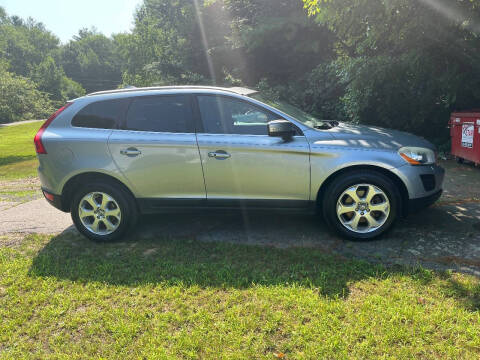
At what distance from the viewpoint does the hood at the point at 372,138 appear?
4.04 m

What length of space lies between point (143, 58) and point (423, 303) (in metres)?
45.1

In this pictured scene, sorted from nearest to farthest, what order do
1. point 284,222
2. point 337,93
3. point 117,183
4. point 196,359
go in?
point 196,359 → point 117,183 → point 284,222 → point 337,93

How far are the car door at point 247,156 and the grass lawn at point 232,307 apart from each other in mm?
630

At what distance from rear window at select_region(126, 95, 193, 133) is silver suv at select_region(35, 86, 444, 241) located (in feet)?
0.04

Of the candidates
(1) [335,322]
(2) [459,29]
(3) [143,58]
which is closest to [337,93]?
(2) [459,29]

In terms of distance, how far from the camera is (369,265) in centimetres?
351

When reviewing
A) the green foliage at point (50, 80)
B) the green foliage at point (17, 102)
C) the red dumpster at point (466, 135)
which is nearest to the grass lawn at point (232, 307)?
the red dumpster at point (466, 135)

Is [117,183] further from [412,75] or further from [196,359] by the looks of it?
[412,75]

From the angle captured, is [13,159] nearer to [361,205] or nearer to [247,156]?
[247,156]

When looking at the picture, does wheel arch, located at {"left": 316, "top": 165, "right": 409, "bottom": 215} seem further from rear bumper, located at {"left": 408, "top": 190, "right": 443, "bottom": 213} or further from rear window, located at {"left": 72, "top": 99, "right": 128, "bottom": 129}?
rear window, located at {"left": 72, "top": 99, "right": 128, "bottom": 129}

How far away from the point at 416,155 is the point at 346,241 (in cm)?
121

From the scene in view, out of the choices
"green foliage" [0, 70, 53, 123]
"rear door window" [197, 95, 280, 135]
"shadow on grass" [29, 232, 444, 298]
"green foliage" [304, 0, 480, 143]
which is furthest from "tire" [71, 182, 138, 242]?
"green foliage" [0, 70, 53, 123]

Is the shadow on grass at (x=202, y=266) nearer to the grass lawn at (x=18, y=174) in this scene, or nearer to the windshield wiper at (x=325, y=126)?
the windshield wiper at (x=325, y=126)

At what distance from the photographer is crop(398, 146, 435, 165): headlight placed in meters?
3.99
